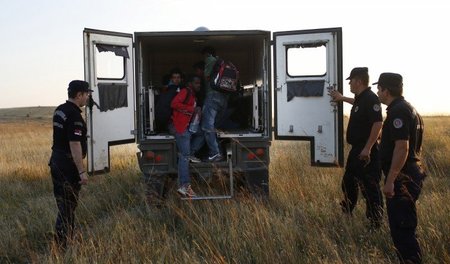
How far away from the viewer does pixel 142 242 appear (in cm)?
514

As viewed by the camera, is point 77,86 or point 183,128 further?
point 183,128

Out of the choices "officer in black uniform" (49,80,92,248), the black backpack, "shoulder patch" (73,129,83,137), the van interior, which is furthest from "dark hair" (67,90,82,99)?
the black backpack

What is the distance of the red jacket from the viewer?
6777 mm

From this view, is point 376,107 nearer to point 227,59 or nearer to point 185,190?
point 185,190

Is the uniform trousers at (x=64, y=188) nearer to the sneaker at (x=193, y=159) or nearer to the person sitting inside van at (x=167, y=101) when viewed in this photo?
the sneaker at (x=193, y=159)

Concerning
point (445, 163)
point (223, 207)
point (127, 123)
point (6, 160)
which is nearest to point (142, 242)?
point (223, 207)

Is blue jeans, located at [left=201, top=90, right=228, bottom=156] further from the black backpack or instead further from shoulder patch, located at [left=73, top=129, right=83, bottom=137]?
shoulder patch, located at [left=73, top=129, right=83, bottom=137]

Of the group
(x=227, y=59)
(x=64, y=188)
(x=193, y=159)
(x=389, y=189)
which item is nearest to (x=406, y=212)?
(x=389, y=189)

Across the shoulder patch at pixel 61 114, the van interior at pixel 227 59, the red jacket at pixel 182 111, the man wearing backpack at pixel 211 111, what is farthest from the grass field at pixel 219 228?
the shoulder patch at pixel 61 114

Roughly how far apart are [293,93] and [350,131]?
1410 mm

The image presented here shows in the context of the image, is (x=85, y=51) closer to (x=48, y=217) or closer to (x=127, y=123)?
(x=127, y=123)

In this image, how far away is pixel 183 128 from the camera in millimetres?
6754

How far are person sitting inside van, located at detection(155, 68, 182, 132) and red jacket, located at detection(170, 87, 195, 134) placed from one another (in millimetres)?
417

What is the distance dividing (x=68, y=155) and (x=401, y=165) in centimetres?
356
